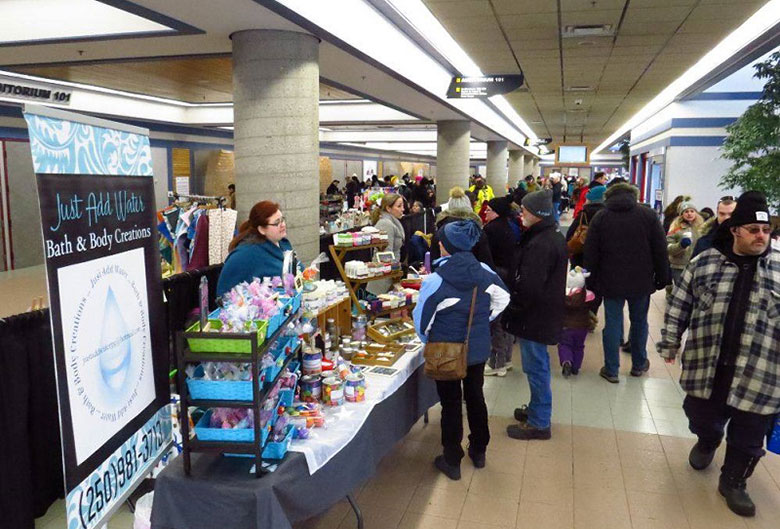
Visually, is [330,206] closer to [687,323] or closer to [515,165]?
[687,323]

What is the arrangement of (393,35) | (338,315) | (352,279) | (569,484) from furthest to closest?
(393,35) → (352,279) → (338,315) → (569,484)

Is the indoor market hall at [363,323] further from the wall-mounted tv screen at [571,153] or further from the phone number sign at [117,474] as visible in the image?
the wall-mounted tv screen at [571,153]

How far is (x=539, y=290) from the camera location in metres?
4.04

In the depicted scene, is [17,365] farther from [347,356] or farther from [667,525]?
[667,525]

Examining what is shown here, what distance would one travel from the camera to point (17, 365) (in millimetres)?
2656

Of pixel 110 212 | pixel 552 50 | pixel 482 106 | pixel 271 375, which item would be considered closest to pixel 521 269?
pixel 271 375

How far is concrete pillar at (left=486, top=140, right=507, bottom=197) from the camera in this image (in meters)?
21.8

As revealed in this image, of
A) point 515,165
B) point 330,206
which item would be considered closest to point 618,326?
point 330,206

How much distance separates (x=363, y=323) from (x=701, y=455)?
2.28 m

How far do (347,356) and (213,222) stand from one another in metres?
2.53

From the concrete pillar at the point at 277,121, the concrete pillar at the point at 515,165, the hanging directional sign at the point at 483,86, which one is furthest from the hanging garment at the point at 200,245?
the concrete pillar at the point at 515,165

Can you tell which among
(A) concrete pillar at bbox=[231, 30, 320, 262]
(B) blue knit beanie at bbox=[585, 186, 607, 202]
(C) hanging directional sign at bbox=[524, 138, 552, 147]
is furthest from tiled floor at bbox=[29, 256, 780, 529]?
(C) hanging directional sign at bbox=[524, 138, 552, 147]

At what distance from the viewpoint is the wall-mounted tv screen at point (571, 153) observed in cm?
3048

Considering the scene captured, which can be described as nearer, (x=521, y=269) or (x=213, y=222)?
(x=521, y=269)
